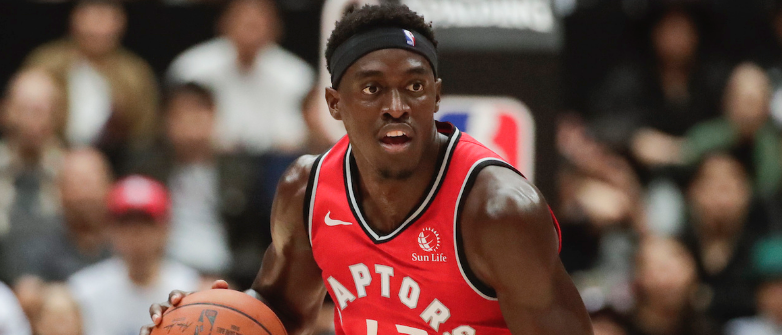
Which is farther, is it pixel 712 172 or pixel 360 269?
pixel 712 172

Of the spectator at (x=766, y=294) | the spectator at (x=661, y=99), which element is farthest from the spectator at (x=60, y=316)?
the spectator at (x=766, y=294)

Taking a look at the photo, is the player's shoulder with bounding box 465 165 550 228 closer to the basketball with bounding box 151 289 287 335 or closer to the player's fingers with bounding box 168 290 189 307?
the basketball with bounding box 151 289 287 335

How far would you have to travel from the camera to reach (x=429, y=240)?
3.09 m

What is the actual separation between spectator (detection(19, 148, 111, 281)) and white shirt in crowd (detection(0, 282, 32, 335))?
1.43 ft

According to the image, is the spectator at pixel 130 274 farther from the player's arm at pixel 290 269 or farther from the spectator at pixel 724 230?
the spectator at pixel 724 230

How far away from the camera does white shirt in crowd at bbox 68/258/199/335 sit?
19.1 feet

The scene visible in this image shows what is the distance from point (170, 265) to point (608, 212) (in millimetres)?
3167

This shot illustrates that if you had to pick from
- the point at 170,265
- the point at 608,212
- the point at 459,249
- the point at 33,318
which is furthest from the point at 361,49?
the point at 608,212

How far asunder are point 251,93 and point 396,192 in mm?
3839

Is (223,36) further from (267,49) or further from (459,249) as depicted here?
(459,249)

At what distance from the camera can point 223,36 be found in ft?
23.1

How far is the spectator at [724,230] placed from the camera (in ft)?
22.6

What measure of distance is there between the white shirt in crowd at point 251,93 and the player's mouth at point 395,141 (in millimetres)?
3726

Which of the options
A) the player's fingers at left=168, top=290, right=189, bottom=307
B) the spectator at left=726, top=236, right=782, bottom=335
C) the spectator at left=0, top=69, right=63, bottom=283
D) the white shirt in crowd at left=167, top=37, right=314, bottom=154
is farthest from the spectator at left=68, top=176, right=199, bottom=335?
the spectator at left=726, top=236, right=782, bottom=335
